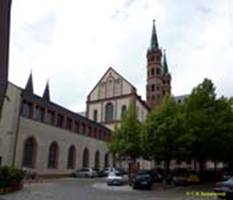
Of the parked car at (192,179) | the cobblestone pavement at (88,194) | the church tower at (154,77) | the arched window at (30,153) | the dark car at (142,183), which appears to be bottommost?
the cobblestone pavement at (88,194)

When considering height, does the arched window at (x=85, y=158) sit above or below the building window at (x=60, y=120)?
below

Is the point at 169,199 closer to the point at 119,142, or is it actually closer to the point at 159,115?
the point at 159,115

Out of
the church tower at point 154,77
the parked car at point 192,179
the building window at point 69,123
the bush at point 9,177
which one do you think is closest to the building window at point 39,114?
the building window at point 69,123

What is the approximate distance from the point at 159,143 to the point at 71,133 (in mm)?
22672

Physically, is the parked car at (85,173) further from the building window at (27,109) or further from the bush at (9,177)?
the bush at (9,177)

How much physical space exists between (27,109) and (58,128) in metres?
7.41

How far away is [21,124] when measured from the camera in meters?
43.1

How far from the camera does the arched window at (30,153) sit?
44094 millimetres

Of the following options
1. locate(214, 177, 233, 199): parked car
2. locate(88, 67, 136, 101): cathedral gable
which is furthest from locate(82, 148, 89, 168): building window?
locate(214, 177, 233, 199): parked car

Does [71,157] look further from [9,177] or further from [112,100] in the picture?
[9,177]

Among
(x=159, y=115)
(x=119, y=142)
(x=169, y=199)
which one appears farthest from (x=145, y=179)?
(x=119, y=142)

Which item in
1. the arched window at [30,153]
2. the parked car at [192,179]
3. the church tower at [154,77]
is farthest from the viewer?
the church tower at [154,77]

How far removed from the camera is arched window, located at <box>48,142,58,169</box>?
49.2m

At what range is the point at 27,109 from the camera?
44.7m
